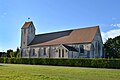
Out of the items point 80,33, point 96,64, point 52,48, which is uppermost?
point 80,33

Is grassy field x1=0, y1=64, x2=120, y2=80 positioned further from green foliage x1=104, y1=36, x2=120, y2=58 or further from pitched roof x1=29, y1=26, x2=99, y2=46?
green foliage x1=104, y1=36, x2=120, y2=58

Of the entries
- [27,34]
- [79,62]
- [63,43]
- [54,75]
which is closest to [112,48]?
[63,43]

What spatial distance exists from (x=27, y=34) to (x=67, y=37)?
1529 cm

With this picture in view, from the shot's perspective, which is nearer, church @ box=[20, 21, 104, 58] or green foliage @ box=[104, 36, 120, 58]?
church @ box=[20, 21, 104, 58]

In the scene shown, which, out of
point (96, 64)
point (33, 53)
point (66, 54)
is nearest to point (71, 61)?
point (96, 64)

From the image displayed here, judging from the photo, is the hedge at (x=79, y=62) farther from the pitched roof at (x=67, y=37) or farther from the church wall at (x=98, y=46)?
the church wall at (x=98, y=46)

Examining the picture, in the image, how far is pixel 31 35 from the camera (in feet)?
232

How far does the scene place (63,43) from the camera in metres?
58.7

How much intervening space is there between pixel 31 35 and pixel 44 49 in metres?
9.27

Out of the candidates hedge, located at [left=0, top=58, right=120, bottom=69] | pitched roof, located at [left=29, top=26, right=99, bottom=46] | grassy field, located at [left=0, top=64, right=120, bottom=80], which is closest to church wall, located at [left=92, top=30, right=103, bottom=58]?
pitched roof, located at [left=29, top=26, right=99, bottom=46]

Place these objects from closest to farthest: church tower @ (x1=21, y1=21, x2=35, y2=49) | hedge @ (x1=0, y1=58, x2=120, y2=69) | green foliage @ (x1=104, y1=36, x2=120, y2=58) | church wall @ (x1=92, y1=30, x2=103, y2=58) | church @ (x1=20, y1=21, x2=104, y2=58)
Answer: hedge @ (x1=0, y1=58, x2=120, y2=69) < church @ (x1=20, y1=21, x2=104, y2=58) < church wall @ (x1=92, y1=30, x2=103, y2=58) < green foliage @ (x1=104, y1=36, x2=120, y2=58) < church tower @ (x1=21, y1=21, x2=35, y2=49)

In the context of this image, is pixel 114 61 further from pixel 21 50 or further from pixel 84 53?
pixel 21 50

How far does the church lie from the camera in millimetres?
55375

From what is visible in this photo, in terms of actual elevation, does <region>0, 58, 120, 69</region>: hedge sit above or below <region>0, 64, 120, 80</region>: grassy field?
above
